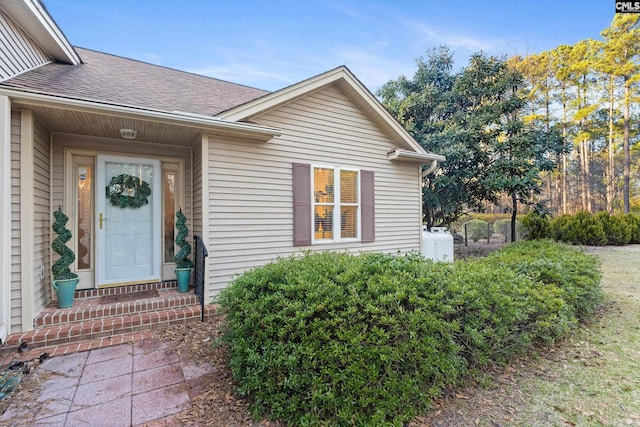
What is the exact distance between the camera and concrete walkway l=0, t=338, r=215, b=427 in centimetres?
212

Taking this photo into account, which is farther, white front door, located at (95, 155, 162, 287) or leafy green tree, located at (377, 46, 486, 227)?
leafy green tree, located at (377, 46, 486, 227)

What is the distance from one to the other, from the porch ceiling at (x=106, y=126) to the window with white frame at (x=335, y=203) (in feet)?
7.48

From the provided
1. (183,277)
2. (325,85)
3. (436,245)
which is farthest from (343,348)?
(436,245)

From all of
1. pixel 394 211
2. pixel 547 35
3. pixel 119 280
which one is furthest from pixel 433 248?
pixel 547 35

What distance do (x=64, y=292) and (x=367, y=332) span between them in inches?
154

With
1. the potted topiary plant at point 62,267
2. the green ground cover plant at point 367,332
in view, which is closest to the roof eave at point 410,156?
the green ground cover plant at point 367,332

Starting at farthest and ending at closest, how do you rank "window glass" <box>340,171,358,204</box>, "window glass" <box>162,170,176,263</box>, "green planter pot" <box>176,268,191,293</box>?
1. "window glass" <box>340,171,358,204</box>
2. "window glass" <box>162,170,176,263</box>
3. "green planter pot" <box>176,268,191,293</box>

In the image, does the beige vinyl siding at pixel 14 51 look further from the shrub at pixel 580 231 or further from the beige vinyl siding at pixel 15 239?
the shrub at pixel 580 231

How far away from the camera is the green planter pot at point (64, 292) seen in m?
3.71

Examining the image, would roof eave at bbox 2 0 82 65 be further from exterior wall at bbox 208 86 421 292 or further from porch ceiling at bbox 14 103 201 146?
exterior wall at bbox 208 86 421 292

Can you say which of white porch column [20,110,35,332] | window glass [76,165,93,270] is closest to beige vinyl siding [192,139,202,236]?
window glass [76,165,93,270]

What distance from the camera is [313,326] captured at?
2.09 m

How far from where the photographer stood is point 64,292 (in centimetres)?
372

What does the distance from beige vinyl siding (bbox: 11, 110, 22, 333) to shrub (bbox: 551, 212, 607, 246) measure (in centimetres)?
1477
